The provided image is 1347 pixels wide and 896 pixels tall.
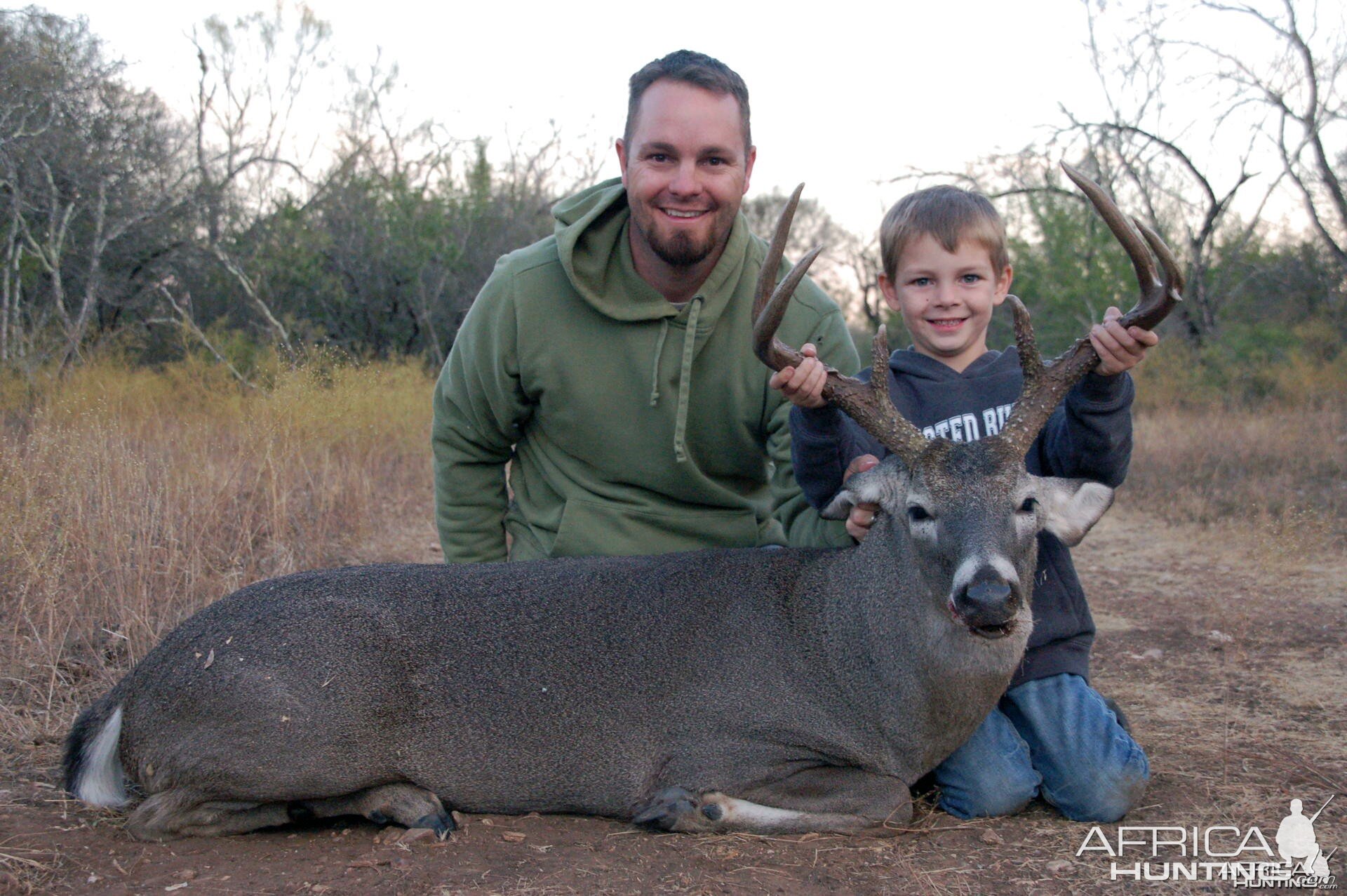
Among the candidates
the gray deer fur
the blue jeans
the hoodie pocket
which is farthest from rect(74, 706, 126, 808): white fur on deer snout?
the blue jeans

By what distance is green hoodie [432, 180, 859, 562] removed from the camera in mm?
4910

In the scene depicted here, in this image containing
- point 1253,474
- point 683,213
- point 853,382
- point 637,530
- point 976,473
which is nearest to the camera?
point 976,473

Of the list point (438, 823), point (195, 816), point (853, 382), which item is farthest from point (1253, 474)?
point (195, 816)

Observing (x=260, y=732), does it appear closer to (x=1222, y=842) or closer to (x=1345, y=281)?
(x=1222, y=842)

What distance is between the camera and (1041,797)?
413 cm

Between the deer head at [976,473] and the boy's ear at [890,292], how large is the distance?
0.80m

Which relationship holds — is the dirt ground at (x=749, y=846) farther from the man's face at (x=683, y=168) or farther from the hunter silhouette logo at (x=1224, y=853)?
the man's face at (x=683, y=168)

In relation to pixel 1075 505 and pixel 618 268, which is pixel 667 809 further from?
pixel 618 268

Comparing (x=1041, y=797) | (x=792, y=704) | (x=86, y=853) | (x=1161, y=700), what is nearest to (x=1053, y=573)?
(x=1041, y=797)

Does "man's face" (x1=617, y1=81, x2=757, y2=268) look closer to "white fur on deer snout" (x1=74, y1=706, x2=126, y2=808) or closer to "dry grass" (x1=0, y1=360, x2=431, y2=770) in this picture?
"white fur on deer snout" (x1=74, y1=706, x2=126, y2=808)

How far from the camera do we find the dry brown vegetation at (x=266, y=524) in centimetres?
452

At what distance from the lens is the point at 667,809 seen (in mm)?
3725

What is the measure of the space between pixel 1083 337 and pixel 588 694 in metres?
2.07

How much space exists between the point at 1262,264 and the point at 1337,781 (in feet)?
66.7
